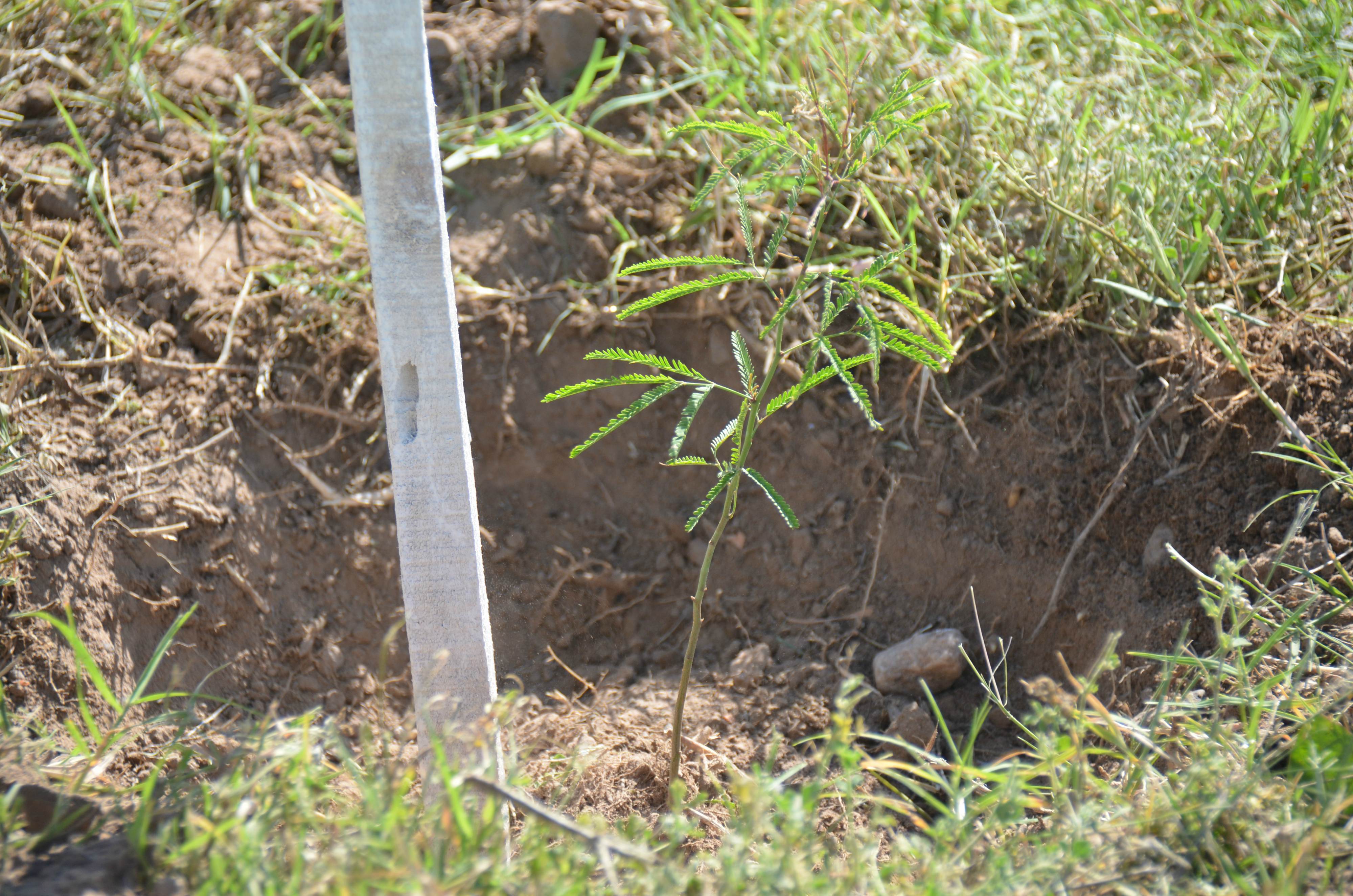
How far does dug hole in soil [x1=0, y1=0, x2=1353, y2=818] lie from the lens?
6.84 ft

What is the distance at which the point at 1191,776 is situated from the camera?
4.16ft

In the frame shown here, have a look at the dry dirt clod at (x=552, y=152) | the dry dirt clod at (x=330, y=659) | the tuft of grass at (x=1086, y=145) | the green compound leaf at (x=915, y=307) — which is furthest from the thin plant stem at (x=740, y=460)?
the dry dirt clod at (x=552, y=152)

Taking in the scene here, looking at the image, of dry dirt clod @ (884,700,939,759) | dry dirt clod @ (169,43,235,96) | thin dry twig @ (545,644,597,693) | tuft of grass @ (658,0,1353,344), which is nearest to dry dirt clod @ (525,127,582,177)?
tuft of grass @ (658,0,1353,344)

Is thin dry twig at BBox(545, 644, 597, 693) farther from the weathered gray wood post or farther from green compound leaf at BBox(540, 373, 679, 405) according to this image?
green compound leaf at BBox(540, 373, 679, 405)

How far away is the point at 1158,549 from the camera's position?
82.4 inches

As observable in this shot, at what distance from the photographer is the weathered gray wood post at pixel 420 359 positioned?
157 cm

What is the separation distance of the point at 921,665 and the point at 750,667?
39 cm

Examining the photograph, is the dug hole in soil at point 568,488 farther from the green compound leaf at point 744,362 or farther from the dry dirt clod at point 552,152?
the green compound leaf at point 744,362

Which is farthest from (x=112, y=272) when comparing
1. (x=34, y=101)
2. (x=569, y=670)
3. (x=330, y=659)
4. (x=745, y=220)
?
(x=745, y=220)

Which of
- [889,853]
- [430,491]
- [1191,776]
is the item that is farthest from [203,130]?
[1191,776]

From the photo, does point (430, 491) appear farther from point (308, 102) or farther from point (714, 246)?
point (308, 102)

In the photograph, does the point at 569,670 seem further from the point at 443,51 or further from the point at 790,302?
the point at 443,51

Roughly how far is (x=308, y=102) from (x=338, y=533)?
1393mm

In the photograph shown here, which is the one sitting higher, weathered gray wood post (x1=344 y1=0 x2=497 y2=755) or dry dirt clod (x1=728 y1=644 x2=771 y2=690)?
weathered gray wood post (x1=344 y1=0 x2=497 y2=755)
